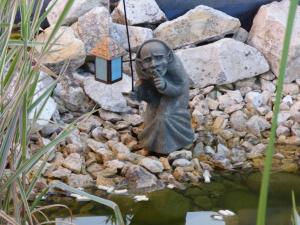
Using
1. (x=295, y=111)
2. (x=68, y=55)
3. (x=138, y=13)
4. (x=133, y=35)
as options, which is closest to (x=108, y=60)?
(x=68, y=55)

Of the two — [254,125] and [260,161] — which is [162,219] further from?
[254,125]

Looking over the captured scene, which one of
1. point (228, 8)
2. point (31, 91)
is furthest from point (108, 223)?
point (228, 8)

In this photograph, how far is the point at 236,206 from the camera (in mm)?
1875

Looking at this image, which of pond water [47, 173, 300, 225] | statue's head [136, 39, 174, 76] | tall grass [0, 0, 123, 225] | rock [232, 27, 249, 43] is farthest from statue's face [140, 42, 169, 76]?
tall grass [0, 0, 123, 225]

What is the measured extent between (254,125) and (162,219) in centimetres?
65

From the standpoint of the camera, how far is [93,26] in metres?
2.55

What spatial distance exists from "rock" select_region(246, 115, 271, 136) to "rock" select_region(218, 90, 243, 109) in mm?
136

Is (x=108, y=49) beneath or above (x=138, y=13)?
beneath

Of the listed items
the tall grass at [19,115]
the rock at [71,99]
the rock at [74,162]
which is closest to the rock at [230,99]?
the rock at [71,99]

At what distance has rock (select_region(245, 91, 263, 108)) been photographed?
2.43 m

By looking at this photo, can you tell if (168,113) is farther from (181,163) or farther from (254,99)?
(254,99)

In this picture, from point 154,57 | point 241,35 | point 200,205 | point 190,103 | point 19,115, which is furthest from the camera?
point 241,35

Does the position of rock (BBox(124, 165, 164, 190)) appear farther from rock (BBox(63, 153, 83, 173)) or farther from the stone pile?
rock (BBox(63, 153, 83, 173))

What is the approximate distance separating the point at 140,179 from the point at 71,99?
0.53 m
